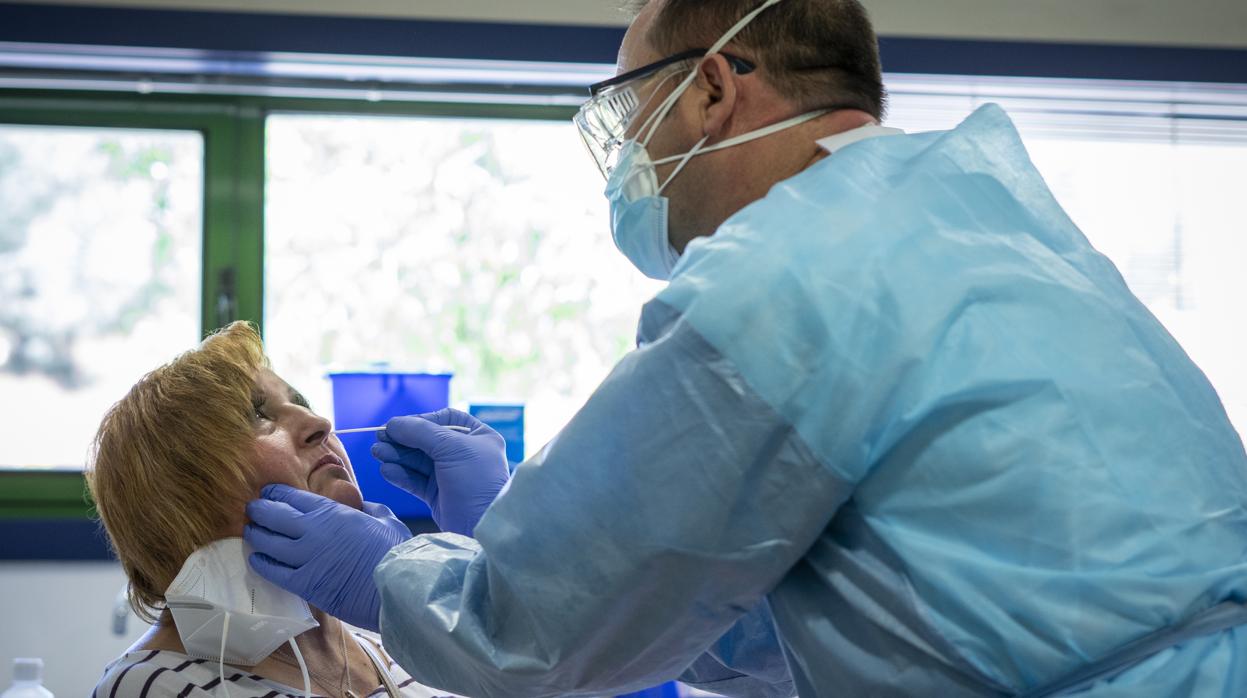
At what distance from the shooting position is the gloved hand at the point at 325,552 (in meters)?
1.41

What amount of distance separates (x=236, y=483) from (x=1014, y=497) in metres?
1.12

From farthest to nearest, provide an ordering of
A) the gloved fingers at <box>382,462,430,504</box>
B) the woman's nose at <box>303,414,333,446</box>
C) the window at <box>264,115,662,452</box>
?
the window at <box>264,115,662,452</box> → the woman's nose at <box>303,414,333,446</box> → the gloved fingers at <box>382,462,430,504</box>

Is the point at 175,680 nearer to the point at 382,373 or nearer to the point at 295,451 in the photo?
the point at 295,451

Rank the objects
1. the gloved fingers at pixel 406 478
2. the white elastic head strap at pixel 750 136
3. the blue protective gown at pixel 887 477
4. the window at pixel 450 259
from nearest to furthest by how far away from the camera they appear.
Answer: the blue protective gown at pixel 887 477, the white elastic head strap at pixel 750 136, the gloved fingers at pixel 406 478, the window at pixel 450 259

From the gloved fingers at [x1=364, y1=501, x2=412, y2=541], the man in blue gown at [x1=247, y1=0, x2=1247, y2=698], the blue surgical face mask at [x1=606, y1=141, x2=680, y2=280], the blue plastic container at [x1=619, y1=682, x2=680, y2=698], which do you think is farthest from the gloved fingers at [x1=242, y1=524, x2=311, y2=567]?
the blue plastic container at [x1=619, y1=682, x2=680, y2=698]

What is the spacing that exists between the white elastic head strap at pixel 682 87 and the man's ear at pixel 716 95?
10 mm

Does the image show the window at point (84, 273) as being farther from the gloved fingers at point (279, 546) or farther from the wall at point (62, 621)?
the gloved fingers at point (279, 546)

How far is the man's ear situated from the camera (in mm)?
1265

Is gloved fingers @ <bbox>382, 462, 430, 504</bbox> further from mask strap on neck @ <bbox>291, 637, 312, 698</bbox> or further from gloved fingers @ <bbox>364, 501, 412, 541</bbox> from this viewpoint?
mask strap on neck @ <bbox>291, 637, 312, 698</bbox>

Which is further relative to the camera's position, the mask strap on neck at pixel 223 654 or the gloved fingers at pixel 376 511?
the gloved fingers at pixel 376 511

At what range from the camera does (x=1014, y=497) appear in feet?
3.17

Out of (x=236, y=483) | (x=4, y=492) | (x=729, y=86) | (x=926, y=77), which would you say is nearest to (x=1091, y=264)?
(x=729, y=86)

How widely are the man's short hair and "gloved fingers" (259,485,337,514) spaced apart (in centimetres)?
75

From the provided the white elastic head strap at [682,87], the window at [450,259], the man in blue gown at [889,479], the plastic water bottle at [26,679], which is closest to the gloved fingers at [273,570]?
the man in blue gown at [889,479]
